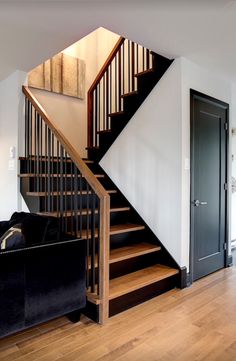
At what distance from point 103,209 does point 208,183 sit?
1.71 m

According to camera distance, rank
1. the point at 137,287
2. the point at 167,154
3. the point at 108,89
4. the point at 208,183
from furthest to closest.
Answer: the point at 108,89, the point at 208,183, the point at 167,154, the point at 137,287

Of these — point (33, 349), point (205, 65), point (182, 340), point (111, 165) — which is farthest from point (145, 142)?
point (33, 349)

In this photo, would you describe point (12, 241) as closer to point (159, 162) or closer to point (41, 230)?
point (41, 230)

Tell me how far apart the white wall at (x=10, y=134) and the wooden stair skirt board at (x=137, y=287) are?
4.98 ft

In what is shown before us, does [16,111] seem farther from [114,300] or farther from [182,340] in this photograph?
[182,340]

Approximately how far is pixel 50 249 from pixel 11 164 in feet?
5.73

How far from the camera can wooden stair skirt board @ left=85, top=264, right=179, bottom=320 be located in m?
2.48

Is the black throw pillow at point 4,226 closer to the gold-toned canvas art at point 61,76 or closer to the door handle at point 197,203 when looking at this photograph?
the door handle at point 197,203

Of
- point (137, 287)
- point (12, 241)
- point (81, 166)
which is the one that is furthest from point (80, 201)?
point (137, 287)

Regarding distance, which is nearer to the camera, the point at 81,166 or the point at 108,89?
the point at 81,166

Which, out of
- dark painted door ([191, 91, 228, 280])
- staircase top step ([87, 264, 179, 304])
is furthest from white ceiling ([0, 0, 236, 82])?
staircase top step ([87, 264, 179, 304])

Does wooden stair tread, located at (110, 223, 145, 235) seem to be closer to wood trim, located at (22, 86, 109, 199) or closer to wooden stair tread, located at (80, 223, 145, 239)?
wooden stair tread, located at (80, 223, 145, 239)

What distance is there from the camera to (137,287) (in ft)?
8.77

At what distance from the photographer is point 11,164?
3512 millimetres
